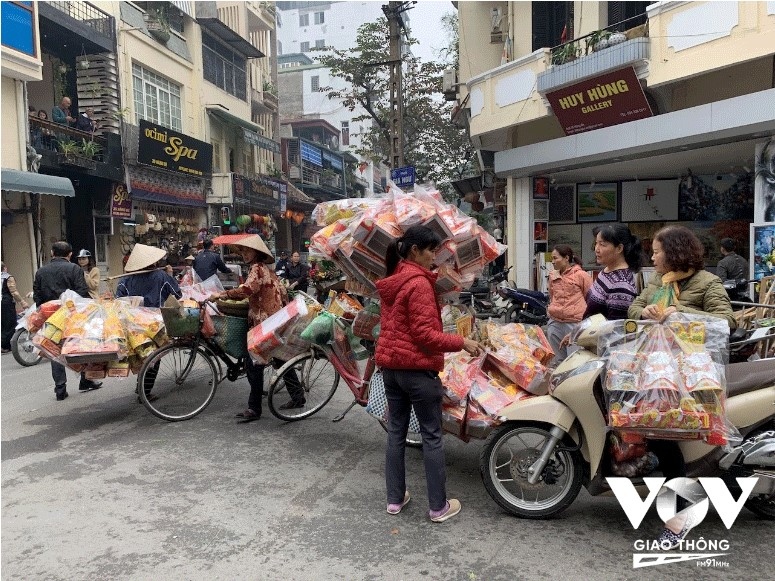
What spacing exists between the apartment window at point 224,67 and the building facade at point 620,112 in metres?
11.5

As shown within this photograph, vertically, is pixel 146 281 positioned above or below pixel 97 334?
above

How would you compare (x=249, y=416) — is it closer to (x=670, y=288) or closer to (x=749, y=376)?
(x=670, y=288)

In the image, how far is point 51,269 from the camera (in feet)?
20.4

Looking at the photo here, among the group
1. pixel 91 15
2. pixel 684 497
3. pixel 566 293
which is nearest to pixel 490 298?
pixel 566 293

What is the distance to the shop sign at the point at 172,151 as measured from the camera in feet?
57.2

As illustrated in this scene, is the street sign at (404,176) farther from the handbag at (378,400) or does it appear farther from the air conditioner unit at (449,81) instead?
the handbag at (378,400)

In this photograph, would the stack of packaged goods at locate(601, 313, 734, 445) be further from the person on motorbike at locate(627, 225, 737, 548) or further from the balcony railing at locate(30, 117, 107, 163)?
the balcony railing at locate(30, 117, 107, 163)

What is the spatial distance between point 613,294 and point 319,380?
2700mm

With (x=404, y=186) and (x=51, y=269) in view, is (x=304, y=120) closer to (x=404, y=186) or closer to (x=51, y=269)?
(x=404, y=186)

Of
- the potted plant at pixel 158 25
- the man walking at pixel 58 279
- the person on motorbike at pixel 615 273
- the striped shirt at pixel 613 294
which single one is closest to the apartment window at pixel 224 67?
the potted plant at pixel 158 25

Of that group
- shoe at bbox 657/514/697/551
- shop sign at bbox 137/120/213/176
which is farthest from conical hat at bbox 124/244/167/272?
shop sign at bbox 137/120/213/176

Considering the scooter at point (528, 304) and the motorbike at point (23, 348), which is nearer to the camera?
the motorbike at point (23, 348)

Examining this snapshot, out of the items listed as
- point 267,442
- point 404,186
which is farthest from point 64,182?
point 267,442

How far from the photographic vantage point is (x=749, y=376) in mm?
3111
